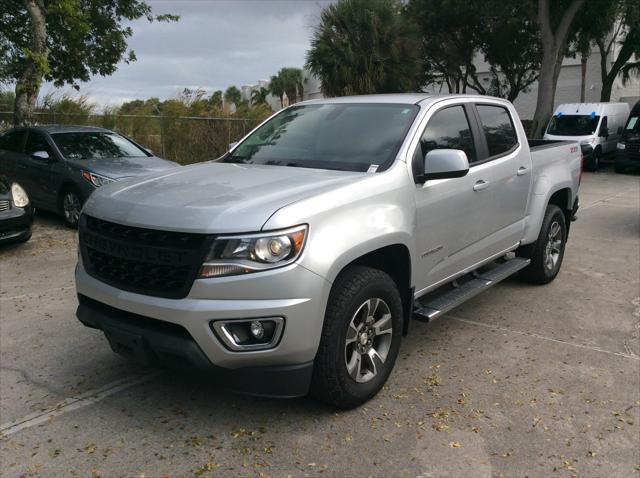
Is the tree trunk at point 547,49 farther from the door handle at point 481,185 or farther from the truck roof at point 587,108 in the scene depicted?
the door handle at point 481,185

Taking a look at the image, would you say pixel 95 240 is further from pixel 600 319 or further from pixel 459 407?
pixel 600 319

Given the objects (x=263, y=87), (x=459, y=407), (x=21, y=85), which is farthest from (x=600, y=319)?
(x=263, y=87)

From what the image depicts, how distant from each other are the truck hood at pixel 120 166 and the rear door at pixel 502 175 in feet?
16.4

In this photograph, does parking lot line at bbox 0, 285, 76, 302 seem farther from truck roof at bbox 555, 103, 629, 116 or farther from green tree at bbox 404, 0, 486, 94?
green tree at bbox 404, 0, 486, 94

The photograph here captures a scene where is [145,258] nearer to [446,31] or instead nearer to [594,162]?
[594,162]

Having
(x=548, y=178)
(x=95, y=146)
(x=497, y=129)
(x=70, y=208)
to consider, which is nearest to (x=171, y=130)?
(x=95, y=146)

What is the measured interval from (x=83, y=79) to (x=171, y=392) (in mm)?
13557

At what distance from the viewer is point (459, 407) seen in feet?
11.5

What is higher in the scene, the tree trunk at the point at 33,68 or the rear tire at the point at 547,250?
the tree trunk at the point at 33,68

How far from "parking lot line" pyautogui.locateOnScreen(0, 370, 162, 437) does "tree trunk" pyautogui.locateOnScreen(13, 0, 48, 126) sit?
9.02 metres

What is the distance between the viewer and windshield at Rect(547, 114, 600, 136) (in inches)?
754

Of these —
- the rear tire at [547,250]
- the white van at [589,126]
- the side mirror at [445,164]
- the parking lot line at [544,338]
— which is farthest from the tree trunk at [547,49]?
the side mirror at [445,164]

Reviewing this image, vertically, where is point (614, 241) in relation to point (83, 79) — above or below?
below

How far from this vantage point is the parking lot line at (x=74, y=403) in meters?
3.30
